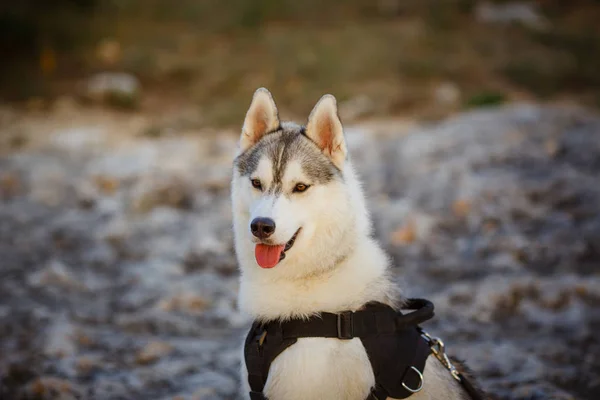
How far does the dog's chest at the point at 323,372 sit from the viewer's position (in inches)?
104

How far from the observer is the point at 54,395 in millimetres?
3920

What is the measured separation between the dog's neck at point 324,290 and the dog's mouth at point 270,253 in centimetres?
13

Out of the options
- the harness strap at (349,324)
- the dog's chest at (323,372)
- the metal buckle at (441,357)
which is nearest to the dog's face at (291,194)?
the harness strap at (349,324)

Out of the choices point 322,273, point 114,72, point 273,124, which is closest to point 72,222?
point 273,124

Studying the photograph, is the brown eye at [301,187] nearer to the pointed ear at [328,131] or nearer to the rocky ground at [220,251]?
the pointed ear at [328,131]

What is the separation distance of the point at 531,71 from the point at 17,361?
50.7ft

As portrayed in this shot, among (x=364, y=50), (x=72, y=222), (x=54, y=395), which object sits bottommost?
(x=54, y=395)

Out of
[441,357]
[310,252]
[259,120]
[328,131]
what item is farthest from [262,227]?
[441,357]

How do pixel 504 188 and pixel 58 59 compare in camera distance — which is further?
pixel 58 59

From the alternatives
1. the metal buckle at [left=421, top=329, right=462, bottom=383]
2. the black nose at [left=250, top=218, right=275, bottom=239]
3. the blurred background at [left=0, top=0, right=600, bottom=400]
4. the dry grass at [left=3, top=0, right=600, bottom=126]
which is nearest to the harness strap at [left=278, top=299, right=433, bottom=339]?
the metal buckle at [left=421, top=329, right=462, bottom=383]

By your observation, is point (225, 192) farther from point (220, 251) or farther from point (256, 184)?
point (256, 184)

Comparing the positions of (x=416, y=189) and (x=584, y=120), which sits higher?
(x=584, y=120)

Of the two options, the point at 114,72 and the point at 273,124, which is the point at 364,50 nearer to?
the point at 114,72

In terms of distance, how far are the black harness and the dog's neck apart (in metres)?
0.07
